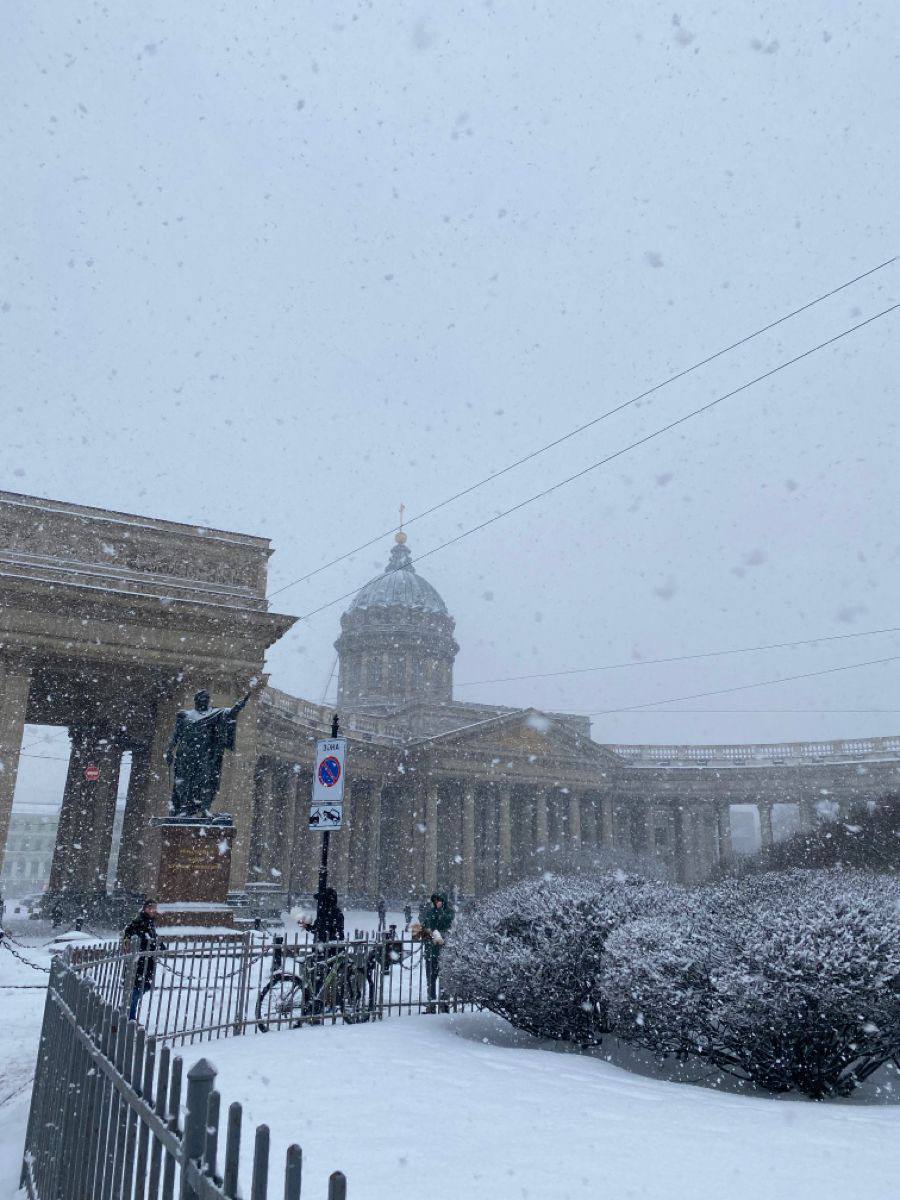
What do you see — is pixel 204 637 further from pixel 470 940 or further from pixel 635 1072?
pixel 635 1072

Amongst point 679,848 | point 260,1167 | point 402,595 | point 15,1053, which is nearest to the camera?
point 260,1167

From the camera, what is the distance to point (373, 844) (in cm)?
6022

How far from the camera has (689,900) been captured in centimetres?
1159

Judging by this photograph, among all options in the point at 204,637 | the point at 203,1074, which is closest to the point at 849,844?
the point at 204,637

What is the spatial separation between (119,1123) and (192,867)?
14.8 meters

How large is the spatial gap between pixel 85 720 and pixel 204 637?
40.2 feet

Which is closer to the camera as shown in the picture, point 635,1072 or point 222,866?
point 635,1072

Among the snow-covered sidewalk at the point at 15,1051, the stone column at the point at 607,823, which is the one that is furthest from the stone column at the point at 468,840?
the snow-covered sidewalk at the point at 15,1051

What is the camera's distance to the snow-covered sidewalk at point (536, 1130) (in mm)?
5129

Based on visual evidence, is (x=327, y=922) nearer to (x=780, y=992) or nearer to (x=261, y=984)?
(x=261, y=984)

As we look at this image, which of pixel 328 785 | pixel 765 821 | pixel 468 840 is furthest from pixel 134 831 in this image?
pixel 765 821

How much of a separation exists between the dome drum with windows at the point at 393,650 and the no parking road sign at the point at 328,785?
61.1 metres

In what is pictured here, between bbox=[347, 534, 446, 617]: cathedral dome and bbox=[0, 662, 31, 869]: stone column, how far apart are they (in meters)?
50.8

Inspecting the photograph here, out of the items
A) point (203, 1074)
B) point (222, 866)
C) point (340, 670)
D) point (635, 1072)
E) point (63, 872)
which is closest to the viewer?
point (203, 1074)
